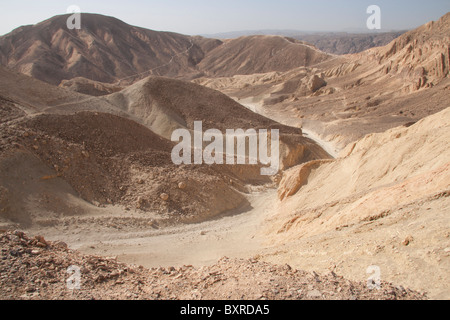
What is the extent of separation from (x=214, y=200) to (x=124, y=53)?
59.9 meters

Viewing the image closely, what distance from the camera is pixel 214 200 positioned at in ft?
47.8

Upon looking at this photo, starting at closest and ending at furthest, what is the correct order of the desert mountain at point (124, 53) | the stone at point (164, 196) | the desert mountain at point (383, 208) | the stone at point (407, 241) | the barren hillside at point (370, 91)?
1. the desert mountain at point (383, 208)
2. the stone at point (407, 241)
3. the stone at point (164, 196)
4. the barren hillside at point (370, 91)
5. the desert mountain at point (124, 53)

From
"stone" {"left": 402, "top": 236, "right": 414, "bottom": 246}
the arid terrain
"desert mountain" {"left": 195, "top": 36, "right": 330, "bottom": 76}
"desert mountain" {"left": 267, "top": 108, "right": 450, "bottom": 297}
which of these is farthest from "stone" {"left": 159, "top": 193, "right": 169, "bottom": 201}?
"desert mountain" {"left": 195, "top": 36, "right": 330, "bottom": 76}

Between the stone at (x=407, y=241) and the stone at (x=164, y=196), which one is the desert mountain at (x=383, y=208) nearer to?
the stone at (x=407, y=241)

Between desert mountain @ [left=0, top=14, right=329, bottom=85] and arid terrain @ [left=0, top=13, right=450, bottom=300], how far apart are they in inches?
988

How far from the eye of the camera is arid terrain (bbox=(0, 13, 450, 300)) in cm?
521

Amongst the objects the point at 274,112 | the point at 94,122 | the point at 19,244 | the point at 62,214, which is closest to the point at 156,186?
the point at 62,214

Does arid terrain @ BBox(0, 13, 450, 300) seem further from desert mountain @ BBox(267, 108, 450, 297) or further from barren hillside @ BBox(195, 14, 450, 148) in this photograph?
barren hillside @ BBox(195, 14, 450, 148)

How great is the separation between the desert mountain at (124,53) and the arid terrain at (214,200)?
25.1 metres

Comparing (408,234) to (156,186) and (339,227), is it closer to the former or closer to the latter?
(339,227)

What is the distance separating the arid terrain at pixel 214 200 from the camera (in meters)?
5.21

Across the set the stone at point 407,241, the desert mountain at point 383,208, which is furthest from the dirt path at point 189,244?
the stone at point 407,241
